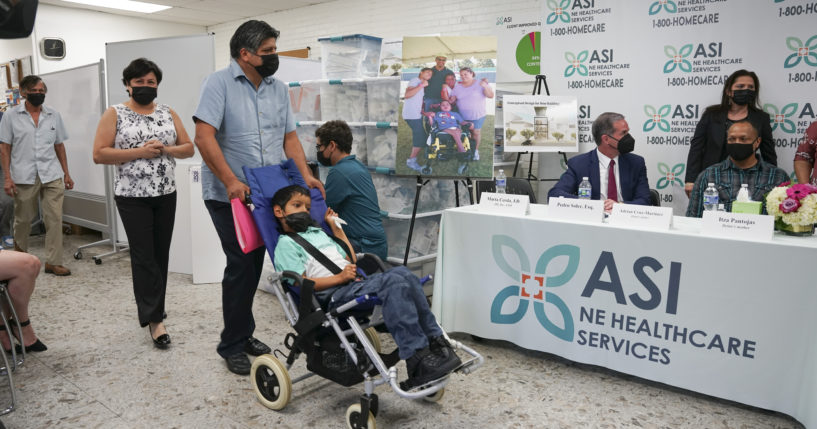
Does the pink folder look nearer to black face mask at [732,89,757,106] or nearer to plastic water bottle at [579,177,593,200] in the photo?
plastic water bottle at [579,177,593,200]

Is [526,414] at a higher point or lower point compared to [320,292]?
lower

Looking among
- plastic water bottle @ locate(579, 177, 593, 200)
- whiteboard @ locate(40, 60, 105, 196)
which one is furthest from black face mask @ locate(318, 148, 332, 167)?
whiteboard @ locate(40, 60, 105, 196)

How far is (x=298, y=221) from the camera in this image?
2.43 m

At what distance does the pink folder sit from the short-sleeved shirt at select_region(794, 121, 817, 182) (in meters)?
3.52

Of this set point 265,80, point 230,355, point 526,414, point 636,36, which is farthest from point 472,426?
point 636,36

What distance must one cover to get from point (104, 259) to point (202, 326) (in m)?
2.48

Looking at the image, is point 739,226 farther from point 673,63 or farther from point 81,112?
point 81,112

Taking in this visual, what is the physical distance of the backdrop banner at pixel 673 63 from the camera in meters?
3.97

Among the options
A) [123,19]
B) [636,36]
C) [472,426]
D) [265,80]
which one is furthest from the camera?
[123,19]

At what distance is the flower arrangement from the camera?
92.4 inches

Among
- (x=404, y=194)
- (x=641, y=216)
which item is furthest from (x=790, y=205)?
(x=404, y=194)

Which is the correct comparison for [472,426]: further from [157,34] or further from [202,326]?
[157,34]

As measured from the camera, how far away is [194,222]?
4484mm

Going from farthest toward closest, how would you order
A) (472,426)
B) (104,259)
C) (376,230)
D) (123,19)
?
(123,19) → (104,259) → (376,230) → (472,426)
